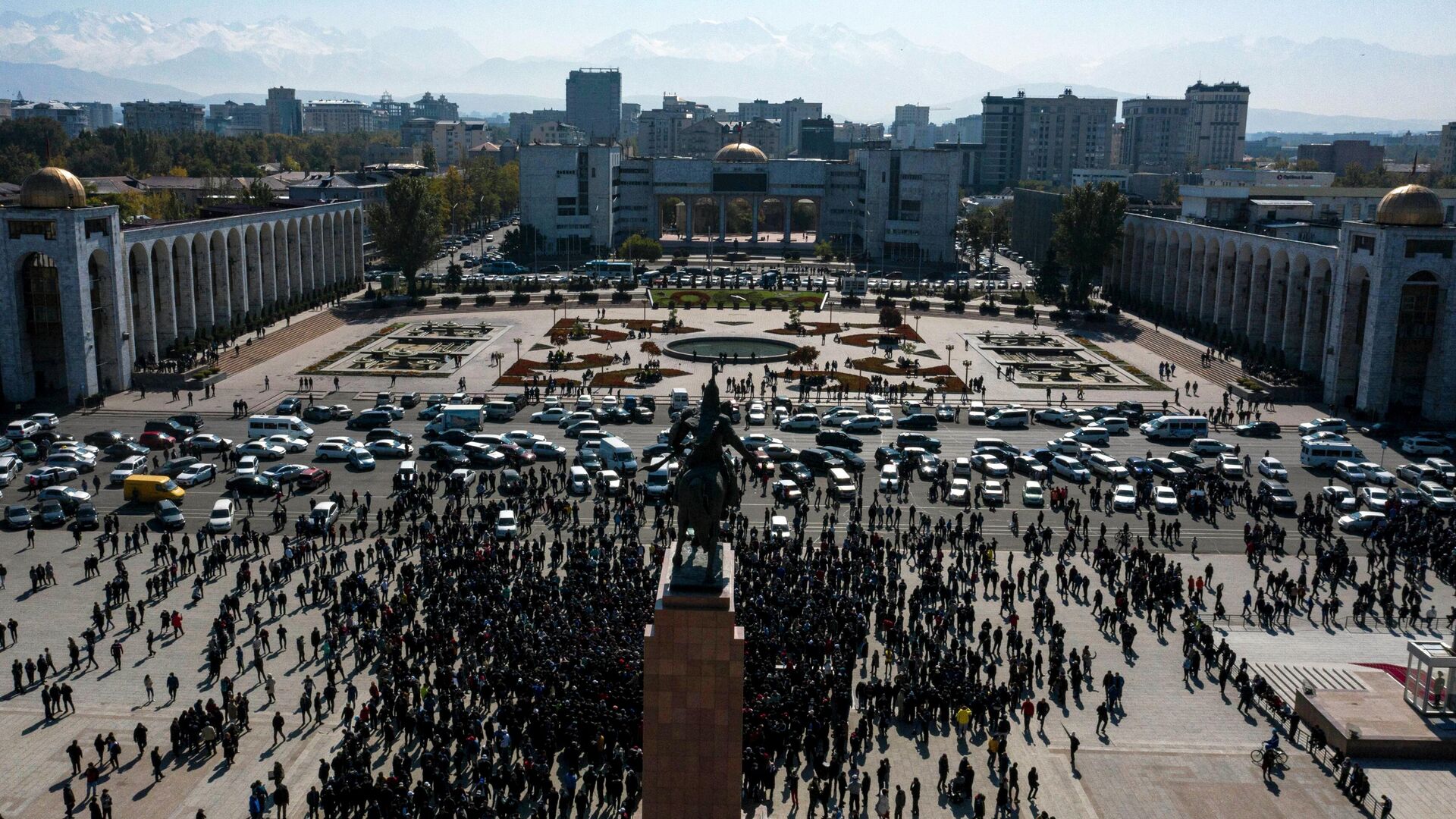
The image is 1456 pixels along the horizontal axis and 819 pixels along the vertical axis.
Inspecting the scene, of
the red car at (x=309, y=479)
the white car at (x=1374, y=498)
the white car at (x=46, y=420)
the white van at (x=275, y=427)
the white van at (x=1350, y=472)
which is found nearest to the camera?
the white car at (x=1374, y=498)

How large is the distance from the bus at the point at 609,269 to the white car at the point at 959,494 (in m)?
63.1

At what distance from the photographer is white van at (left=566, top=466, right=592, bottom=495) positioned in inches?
1879

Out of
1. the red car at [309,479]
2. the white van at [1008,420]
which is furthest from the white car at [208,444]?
the white van at [1008,420]

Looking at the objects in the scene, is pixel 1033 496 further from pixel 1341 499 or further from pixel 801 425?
pixel 801 425

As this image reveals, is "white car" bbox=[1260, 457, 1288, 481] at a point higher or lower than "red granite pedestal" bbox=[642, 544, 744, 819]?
lower

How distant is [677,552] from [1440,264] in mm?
52235

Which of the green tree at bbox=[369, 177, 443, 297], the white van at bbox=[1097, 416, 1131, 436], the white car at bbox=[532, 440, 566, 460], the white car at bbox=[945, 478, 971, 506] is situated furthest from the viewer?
the green tree at bbox=[369, 177, 443, 297]

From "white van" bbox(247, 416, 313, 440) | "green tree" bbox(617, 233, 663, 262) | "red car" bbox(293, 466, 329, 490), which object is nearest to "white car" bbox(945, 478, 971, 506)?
A: "red car" bbox(293, 466, 329, 490)

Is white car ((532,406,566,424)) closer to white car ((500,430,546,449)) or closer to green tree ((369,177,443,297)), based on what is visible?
white car ((500,430,546,449))

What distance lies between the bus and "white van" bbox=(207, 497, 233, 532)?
216 ft

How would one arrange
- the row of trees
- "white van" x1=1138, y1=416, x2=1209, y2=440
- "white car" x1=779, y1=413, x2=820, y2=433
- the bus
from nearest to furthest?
"white van" x1=1138, y1=416, x2=1209, y2=440
"white car" x1=779, y1=413, x2=820, y2=433
the bus
the row of trees

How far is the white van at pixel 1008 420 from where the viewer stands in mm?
59344

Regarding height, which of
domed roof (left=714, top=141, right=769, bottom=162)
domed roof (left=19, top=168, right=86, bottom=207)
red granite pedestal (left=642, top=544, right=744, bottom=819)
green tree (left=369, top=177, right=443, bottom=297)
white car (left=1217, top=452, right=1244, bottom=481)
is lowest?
white car (left=1217, top=452, right=1244, bottom=481)

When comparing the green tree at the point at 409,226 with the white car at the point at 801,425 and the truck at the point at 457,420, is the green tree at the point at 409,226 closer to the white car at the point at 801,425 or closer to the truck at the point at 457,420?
the truck at the point at 457,420
